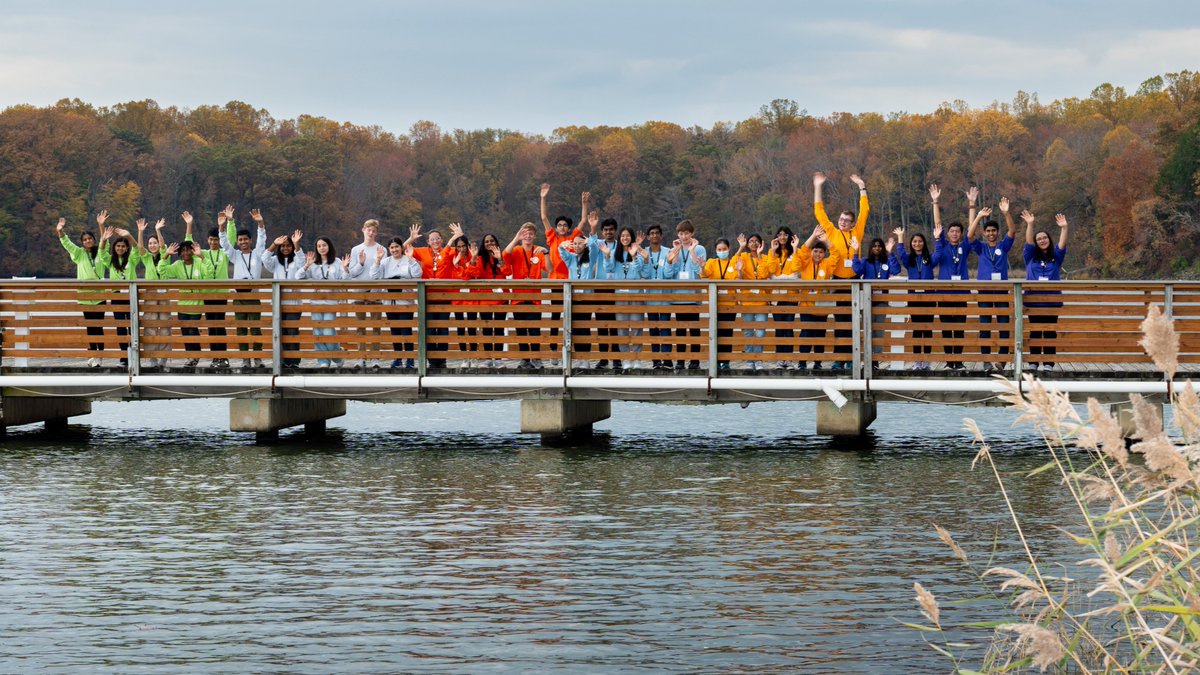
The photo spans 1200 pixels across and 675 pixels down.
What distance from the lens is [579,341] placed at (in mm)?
18172

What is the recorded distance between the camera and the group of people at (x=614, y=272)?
59.5ft

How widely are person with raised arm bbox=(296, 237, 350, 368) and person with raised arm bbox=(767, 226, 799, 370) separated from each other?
16.0 feet

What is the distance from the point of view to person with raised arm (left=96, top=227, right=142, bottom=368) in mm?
19031

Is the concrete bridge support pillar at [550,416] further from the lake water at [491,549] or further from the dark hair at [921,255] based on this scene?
the dark hair at [921,255]

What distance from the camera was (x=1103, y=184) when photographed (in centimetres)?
8044

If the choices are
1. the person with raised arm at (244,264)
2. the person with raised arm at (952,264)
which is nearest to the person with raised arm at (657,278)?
the person with raised arm at (952,264)

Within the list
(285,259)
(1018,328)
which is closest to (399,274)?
(285,259)

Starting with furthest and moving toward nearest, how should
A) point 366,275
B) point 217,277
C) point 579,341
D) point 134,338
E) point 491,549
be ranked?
point 217,277 < point 366,275 < point 134,338 < point 579,341 < point 491,549

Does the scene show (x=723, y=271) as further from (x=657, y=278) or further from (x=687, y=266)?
(x=657, y=278)

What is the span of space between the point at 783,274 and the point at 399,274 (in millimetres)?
4394

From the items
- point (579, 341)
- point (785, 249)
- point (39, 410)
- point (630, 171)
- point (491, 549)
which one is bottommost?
point (491, 549)

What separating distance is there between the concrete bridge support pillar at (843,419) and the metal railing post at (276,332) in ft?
19.7

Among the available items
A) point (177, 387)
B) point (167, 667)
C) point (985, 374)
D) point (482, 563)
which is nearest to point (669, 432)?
point (985, 374)

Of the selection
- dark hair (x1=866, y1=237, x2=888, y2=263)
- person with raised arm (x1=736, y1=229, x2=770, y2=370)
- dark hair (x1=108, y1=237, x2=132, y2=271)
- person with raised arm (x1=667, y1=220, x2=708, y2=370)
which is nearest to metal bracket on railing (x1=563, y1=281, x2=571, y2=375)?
person with raised arm (x1=667, y1=220, x2=708, y2=370)
